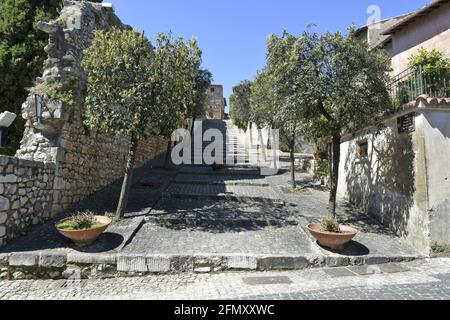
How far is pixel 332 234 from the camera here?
656 cm

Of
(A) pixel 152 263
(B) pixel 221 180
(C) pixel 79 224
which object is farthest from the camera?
(B) pixel 221 180

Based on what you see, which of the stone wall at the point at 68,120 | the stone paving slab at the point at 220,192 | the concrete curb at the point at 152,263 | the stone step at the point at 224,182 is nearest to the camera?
the concrete curb at the point at 152,263

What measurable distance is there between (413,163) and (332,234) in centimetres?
247

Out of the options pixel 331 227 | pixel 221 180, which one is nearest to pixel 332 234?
pixel 331 227

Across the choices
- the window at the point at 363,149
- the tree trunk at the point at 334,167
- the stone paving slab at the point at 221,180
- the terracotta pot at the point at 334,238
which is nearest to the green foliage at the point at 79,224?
the terracotta pot at the point at 334,238

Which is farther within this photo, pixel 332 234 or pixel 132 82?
pixel 132 82

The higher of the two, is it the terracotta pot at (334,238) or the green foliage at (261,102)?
the green foliage at (261,102)

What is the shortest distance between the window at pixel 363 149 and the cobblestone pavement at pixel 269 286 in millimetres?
3912

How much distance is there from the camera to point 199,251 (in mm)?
6422

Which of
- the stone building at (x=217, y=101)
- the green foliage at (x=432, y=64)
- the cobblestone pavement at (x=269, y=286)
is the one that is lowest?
the cobblestone pavement at (x=269, y=286)

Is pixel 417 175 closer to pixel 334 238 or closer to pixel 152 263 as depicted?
pixel 334 238

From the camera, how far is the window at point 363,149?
9.37 m

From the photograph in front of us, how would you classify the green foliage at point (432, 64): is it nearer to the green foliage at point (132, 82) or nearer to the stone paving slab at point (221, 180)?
the green foliage at point (132, 82)
